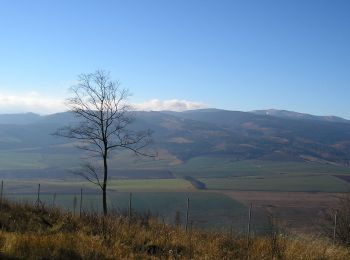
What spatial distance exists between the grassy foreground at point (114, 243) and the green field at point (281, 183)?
80.2 m

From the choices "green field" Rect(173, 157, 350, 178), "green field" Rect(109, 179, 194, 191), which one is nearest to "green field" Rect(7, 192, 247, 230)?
"green field" Rect(109, 179, 194, 191)

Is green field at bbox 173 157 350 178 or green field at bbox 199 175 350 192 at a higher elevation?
green field at bbox 199 175 350 192

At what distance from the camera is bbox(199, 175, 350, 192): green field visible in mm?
94475

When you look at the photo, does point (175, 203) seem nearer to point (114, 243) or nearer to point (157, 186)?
point (157, 186)

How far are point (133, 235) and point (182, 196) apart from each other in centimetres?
6747

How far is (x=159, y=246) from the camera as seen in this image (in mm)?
11000

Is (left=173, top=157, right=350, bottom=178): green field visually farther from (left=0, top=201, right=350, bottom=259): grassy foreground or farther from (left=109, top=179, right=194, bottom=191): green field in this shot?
(left=0, top=201, right=350, bottom=259): grassy foreground

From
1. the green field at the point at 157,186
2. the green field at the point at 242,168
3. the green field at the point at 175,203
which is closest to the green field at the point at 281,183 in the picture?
the green field at the point at 157,186

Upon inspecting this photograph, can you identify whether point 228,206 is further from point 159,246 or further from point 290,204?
point 159,246

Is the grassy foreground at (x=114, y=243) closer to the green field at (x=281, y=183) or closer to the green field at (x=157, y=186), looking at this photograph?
the green field at (x=157, y=186)

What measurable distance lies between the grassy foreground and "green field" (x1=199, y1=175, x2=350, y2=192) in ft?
263

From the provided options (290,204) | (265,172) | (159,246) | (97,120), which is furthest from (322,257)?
(265,172)

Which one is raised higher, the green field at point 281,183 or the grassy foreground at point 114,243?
the grassy foreground at point 114,243

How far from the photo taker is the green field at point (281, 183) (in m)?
94.5
